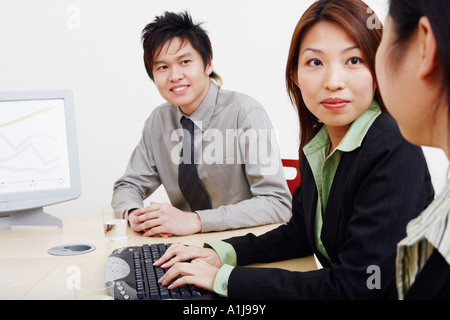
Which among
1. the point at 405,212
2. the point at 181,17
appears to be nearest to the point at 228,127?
the point at 181,17

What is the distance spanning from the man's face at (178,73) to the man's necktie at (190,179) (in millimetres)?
120

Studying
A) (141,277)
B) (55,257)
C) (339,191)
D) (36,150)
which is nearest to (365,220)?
(339,191)

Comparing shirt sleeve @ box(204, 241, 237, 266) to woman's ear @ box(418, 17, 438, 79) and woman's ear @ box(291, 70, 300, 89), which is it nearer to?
woman's ear @ box(291, 70, 300, 89)

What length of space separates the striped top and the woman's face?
0.39m

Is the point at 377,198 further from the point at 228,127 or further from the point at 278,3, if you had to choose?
the point at 278,3

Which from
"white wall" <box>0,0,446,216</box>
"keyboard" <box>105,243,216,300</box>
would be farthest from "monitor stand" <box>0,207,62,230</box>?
"white wall" <box>0,0,446,216</box>

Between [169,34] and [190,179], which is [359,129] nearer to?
[190,179]

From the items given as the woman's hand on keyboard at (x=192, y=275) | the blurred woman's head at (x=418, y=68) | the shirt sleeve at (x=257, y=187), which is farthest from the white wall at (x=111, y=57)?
the blurred woman's head at (x=418, y=68)

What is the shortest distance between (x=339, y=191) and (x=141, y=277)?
487 millimetres

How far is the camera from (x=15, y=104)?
1.56 meters

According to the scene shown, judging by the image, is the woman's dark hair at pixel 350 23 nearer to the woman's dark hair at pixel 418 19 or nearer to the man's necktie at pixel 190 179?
the woman's dark hair at pixel 418 19

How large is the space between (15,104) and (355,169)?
113cm

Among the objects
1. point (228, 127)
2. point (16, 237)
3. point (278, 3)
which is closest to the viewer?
point (16, 237)

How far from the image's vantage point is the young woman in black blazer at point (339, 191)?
3.02 feet
